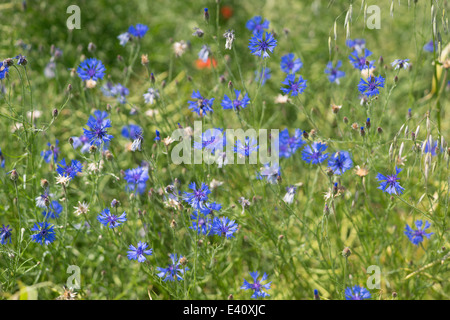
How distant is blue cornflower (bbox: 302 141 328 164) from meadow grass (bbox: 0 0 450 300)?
0.04 metres

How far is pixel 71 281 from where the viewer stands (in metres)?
1.68

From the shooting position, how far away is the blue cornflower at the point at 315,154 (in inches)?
65.0

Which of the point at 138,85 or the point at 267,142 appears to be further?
the point at 138,85

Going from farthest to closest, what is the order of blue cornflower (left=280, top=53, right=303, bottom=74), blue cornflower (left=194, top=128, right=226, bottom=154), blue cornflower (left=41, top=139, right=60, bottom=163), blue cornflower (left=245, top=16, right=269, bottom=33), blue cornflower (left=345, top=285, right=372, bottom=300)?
blue cornflower (left=245, top=16, right=269, bottom=33)
blue cornflower (left=280, top=53, right=303, bottom=74)
blue cornflower (left=41, top=139, right=60, bottom=163)
blue cornflower (left=194, top=128, right=226, bottom=154)
blue cornflower (left=345, top=285, right=372, bottom=300)

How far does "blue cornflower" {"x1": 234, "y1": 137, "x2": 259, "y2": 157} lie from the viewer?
1575 mm

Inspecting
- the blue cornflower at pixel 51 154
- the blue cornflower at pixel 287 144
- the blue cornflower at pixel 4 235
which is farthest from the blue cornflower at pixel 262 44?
the blue cornflower at pixel 4 235

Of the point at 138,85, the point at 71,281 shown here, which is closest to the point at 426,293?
the point at 71,281

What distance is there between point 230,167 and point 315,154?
0.51 meters

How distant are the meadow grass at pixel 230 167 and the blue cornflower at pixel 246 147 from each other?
12cm

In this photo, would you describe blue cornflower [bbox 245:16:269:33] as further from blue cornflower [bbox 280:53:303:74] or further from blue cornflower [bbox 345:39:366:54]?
blue cornflower [bbox 345:39:366:54]

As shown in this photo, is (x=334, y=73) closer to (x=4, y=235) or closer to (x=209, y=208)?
(x=209, y=208)

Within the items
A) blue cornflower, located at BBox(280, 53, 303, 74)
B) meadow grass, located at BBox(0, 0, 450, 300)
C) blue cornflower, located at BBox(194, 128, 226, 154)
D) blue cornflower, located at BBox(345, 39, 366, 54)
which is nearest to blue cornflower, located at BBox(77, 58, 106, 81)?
meadow grass, located at BBox(0, 0, 450, 300)
